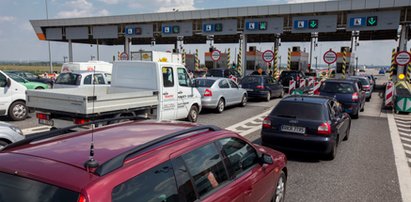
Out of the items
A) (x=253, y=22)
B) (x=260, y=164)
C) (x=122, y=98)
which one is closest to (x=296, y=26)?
(x=253, y=22)

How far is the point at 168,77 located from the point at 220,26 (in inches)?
893

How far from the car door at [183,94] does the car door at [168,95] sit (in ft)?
0.84

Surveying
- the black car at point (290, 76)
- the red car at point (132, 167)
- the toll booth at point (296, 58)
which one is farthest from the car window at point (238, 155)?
the toll booth at point (296, 58)

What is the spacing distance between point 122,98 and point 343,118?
5.65m

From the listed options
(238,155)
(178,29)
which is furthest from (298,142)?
(178,29)

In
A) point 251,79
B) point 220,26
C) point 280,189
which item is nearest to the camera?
point 280,189

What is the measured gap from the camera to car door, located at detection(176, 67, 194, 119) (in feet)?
34.8

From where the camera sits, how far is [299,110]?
24.6ft

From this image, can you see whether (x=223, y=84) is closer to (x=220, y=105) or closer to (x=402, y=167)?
→ (x=220, y=105)

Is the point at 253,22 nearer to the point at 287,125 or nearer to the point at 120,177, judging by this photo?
the point at 287,125

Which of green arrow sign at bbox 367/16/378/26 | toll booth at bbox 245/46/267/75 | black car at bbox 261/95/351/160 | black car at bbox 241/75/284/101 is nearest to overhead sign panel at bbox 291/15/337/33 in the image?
green arrow sign at bbox 367/16/378/26

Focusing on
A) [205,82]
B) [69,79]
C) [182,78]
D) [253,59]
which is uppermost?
[253,59]

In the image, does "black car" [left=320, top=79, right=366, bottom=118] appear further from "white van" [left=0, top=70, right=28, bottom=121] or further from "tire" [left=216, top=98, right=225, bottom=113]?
"white van" [left=0, top=70, right=28, bottom=121]

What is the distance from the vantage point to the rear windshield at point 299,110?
731cm
